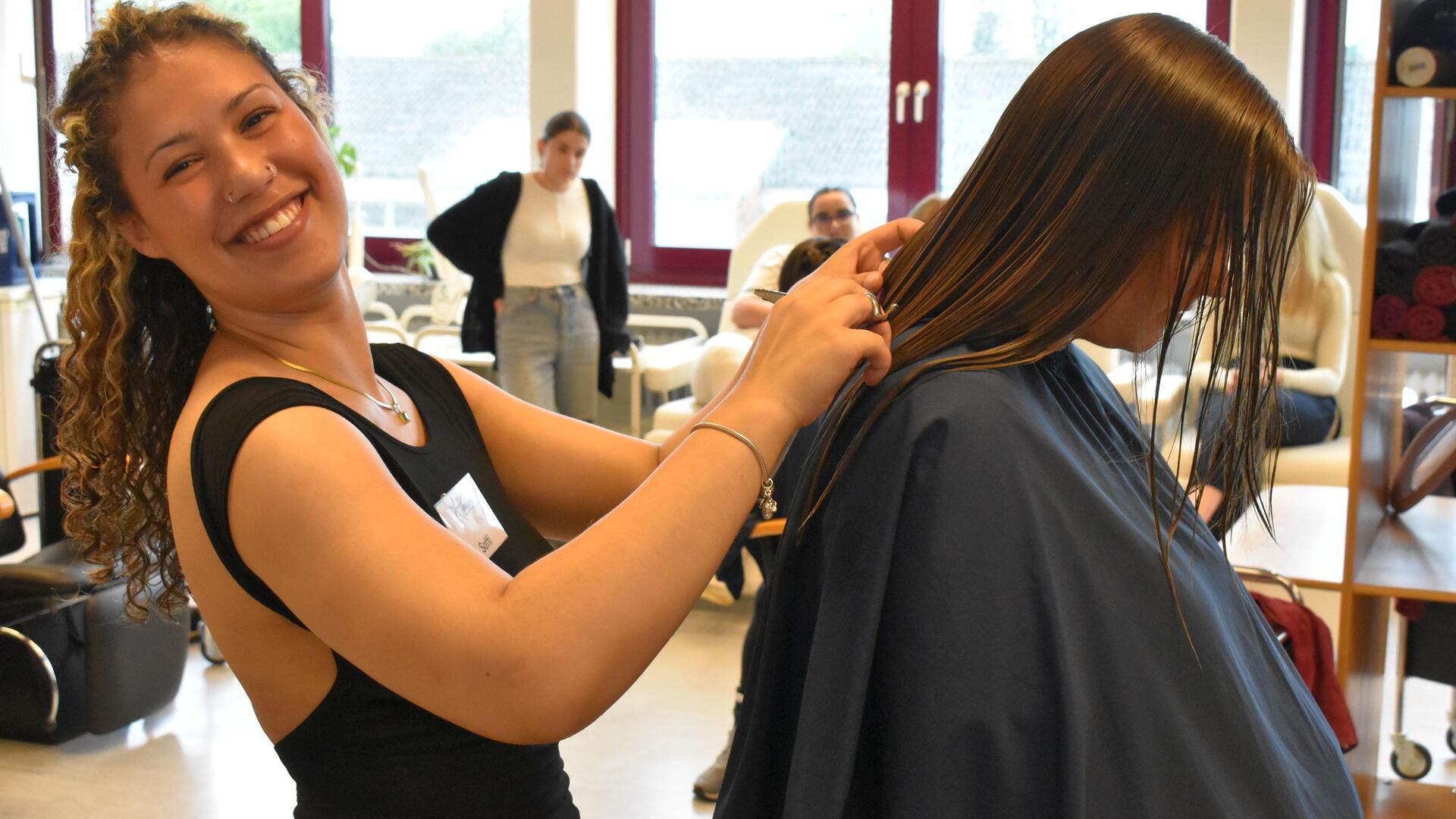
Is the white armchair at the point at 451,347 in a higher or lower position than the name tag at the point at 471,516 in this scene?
lower

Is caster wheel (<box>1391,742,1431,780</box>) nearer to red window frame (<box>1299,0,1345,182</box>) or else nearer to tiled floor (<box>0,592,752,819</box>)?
tiled floor (<box>0,592,752,819</box>)

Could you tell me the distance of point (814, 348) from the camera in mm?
869

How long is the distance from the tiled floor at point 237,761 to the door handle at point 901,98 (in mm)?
2775

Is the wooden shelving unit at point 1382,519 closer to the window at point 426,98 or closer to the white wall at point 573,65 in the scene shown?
the white wall at point 573,65

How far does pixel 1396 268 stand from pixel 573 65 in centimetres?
386

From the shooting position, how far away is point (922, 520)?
82 centimetres

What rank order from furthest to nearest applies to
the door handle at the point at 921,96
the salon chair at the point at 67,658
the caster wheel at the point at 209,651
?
the door handle at the point at 921,96 → the caster wheel at the point at 209,651 → the salon chair at the point at 67,658

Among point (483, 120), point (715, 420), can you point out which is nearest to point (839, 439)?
point (715, 420)

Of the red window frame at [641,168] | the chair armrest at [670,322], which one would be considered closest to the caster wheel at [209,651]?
the chair armrest at [670,322]

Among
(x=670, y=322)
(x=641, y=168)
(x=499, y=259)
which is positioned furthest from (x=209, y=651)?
(x=641, y=168)

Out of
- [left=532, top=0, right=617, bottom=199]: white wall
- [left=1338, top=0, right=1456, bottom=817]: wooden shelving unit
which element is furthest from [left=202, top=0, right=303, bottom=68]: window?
[left=1338, top=0, right=1456, bottom=817]: wooden shelving unit

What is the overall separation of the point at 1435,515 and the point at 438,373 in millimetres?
2366

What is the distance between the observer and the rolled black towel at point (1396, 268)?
236cm

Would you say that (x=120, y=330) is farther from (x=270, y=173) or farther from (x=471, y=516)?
(x=471, y=516)
